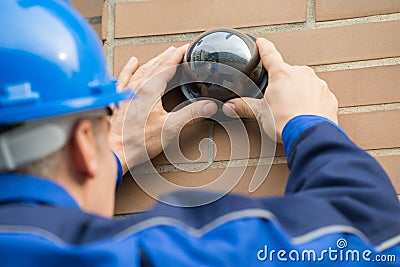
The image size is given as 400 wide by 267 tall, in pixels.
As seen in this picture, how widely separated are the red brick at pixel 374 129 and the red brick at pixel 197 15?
324 millimetres

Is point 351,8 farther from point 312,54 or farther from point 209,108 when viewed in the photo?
point 209,108

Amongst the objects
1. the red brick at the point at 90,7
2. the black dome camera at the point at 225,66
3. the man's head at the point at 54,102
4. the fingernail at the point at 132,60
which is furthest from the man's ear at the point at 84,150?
the red brick at the point at 90,7

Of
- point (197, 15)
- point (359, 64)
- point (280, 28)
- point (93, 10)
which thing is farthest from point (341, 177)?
point (93, 10)

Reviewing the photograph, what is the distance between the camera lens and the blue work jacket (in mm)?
1260

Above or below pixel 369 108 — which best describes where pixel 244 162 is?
below

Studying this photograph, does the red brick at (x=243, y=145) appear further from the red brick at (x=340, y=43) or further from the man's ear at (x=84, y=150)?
the man's ear at (x=84, y=150)

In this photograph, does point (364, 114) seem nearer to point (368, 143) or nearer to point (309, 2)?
point (368, 143)

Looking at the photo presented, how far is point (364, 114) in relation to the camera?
6.46 ft

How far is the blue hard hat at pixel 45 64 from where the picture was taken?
1.40 m

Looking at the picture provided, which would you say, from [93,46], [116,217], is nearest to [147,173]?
[116,217]

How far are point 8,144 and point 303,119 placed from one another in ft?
2.65

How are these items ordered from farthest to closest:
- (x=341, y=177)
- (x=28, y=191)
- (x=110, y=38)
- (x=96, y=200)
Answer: (x=110, y=38), (x=341, y=177), (x=96, y=200), (x=28, y=191)

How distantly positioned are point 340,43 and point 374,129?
0.25 meters

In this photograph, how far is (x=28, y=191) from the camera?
4.42 ft
